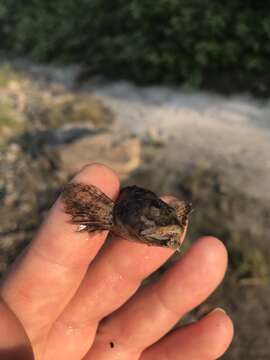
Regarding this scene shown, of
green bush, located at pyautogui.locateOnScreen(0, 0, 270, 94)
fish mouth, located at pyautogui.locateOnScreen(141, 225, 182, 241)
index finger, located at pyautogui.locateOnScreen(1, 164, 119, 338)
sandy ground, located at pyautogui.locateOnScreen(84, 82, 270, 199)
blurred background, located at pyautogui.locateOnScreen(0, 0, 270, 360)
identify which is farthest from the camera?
green bush, located at pyautogui.locateOnScreen(0, 0, 270, 94)

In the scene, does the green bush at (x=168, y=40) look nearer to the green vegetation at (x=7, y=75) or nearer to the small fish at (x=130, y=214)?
the green vegetation at (x=7, y=75)

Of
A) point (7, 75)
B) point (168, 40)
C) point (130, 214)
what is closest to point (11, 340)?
point (130, 214)

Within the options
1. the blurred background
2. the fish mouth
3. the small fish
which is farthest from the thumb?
the blurred background

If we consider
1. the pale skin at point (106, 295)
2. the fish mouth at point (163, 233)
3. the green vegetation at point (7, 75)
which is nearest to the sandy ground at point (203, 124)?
the green vegetation at point (7, 75)

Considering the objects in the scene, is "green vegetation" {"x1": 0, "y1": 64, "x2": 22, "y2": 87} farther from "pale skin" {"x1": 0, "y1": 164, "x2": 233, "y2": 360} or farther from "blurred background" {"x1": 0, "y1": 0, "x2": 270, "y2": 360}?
"pale skin" {"x1": 0, "y1": 164, "x2": 233, "y2": 360}

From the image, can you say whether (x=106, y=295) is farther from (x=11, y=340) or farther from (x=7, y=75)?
(x=7, y=75)

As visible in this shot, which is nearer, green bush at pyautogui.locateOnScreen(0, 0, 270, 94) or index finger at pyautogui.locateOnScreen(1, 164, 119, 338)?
index finger at pyautogui.locateOnScreen(1, 164, 119, 338)

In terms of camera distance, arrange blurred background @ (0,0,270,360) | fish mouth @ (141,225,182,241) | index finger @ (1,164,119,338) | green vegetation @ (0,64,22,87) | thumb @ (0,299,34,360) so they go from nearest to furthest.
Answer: thumb @ (0,299,34,360), fish mouth @ (141,225,182,241), index finger @ (1,164,119,338), blurred background @ (0,0,270,360), green vegetation @ (0,64,22,87)
